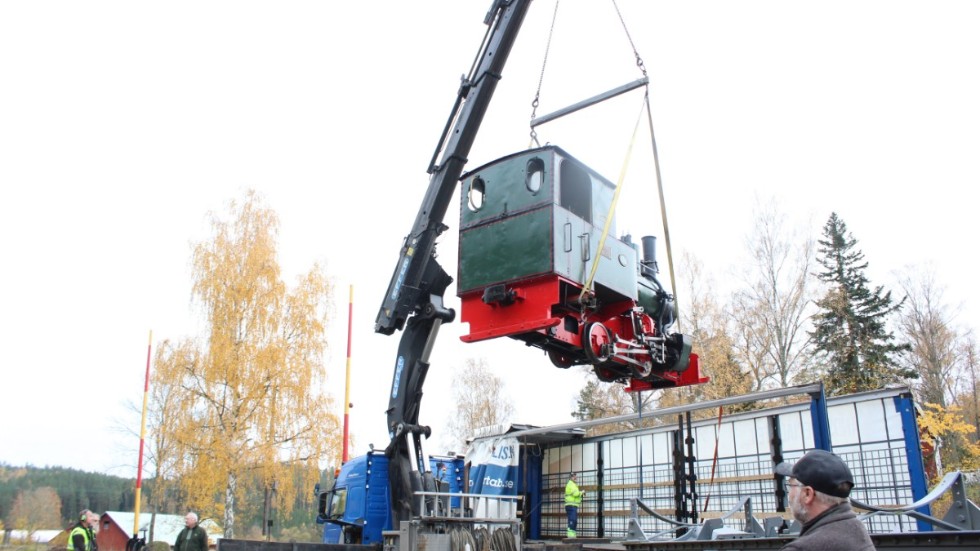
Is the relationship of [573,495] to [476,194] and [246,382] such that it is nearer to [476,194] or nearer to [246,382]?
[476,194]

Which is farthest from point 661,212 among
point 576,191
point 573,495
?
point 573,495

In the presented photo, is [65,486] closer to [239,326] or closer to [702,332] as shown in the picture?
[239,326]

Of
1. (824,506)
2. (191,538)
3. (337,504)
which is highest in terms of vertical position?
(824,506)

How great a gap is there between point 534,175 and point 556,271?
1365 millimetres

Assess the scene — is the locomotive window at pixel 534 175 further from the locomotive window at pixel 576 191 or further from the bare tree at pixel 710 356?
the bare tree at pixel 710 356

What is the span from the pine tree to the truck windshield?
18086 millimetres

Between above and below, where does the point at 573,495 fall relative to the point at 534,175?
below

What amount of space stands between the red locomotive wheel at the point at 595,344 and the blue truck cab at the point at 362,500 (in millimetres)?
4284

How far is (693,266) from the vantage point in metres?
26.6

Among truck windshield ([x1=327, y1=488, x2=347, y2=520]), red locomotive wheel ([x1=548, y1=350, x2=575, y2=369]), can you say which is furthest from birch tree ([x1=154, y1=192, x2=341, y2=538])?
red locomotive wheel ([x1=548, y1=350, x2=575, y2=369])

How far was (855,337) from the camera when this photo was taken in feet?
94.2

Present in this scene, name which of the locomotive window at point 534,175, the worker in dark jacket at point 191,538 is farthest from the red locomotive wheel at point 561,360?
the worker in dark jacket at point 191,538

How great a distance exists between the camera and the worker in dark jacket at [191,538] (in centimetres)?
952

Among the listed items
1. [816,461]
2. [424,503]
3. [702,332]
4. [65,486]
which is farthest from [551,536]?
[65,486]
